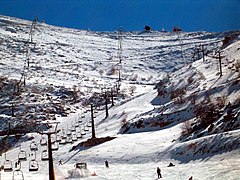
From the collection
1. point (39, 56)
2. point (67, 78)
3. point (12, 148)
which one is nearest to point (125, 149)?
point (12, 148)

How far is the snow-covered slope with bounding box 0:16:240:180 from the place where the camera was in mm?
22906

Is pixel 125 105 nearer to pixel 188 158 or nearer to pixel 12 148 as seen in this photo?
pixel 12 148

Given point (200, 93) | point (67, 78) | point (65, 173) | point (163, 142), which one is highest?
point (67, 78)

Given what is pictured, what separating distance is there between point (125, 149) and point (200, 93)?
1203cm

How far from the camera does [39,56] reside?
98312 mm

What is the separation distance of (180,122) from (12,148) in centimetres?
2460

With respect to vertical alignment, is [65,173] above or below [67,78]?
below

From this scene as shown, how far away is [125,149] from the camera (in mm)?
30547

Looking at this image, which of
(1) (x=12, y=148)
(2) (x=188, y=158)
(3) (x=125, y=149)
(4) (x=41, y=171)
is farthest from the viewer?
(1) (x=12, y=148)

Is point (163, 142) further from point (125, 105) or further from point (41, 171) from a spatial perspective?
point (125, 105)

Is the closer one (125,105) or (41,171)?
(41,171)

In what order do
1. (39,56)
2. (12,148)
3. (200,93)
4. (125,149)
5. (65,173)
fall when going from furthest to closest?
(39,56) → (12,148) → (200,93) → (125,149) → (65,173)

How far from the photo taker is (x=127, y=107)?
50438mm

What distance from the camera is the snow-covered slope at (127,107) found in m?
22.9
